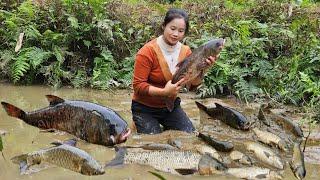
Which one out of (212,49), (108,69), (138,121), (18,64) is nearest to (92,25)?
(108,69)

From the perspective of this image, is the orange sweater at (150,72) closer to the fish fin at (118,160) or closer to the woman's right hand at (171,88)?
the woman's right hand at (171,88)

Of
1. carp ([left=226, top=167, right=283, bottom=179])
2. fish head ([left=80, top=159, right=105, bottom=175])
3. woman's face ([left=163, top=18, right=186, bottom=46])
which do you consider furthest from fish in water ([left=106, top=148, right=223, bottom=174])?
woman's face ([left=163, top=18, right=186, bottom=46])

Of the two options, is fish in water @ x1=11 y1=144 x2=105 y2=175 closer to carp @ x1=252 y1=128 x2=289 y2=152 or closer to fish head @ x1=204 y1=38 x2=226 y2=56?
fish head @ x1=204 y1=38 x2=226 y2=56

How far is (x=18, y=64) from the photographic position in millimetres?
10438

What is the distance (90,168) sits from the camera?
482 cm

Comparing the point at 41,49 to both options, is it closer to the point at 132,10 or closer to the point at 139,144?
the point at 132,10

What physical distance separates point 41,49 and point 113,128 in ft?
21.2

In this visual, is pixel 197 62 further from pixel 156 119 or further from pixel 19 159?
pixel 19 159

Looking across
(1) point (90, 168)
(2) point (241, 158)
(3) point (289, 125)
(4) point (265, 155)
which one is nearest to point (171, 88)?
(2) point (241, 158)

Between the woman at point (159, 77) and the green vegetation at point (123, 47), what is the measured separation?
10.4 feet

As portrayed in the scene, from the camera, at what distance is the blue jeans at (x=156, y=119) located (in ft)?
22.4

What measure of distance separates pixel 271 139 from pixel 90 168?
2628 millimetres

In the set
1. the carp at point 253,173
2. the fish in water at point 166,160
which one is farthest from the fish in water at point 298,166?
the fish in water at point 166,160

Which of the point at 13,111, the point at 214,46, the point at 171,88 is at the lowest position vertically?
the point at 13,111
